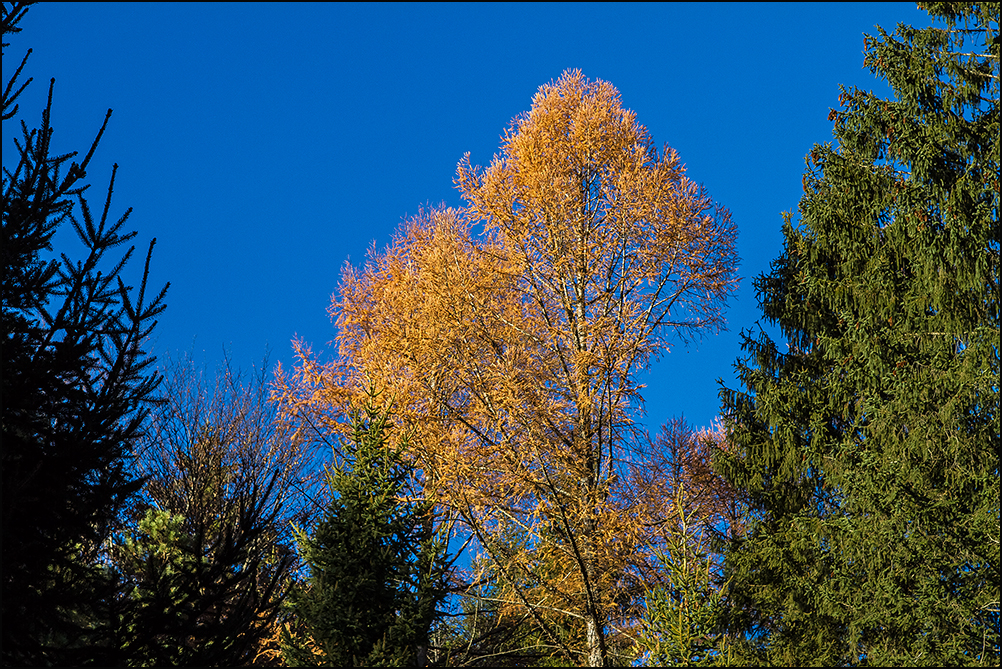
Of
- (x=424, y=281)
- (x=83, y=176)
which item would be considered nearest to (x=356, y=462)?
(x=424, y=281)

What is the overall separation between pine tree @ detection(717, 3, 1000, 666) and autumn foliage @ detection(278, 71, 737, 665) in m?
1.28

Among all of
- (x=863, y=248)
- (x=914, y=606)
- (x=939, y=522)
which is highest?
(x=863, y=248)

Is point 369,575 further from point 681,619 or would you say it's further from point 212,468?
point 212,468

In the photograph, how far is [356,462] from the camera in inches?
A: 382

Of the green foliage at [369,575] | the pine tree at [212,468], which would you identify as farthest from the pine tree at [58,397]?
the pine tree at [212,468]

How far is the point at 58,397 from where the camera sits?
5523 millimetres

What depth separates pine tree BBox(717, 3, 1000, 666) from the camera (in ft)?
27.7

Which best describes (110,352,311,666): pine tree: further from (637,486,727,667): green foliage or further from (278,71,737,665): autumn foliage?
(637,486,727,667): green foliage

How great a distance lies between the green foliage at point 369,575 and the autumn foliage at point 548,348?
816 millimetres

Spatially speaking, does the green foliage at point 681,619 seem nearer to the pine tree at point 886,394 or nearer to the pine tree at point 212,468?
the pine tree at point 886,394

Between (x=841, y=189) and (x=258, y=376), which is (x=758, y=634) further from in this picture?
(x=258, y=376)

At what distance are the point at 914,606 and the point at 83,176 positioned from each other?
8.17m

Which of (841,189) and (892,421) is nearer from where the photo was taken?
(892,421)

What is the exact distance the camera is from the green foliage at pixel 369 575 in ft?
29.0
